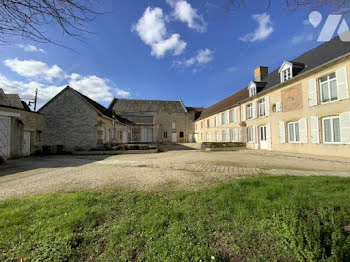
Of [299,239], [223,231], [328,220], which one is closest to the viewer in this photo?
[299,239]

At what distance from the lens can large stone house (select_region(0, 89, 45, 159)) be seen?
381 inches

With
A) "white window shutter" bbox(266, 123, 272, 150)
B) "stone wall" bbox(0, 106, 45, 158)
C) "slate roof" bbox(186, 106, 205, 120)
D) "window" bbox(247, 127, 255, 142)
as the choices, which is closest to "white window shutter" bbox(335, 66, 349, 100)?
"white window shutter" bbox(266, 123, 272, 150)

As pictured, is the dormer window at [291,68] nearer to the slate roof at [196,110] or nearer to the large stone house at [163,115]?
the large stone house at [163,115]

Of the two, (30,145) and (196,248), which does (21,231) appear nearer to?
(196,248)

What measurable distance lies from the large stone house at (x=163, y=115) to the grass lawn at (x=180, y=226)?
90.9ft

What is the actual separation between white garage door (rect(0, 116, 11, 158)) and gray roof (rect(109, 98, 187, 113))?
73.7 feet

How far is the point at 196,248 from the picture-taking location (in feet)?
6.08

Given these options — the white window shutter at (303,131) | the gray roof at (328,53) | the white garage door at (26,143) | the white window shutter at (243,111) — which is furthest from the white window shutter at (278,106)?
the white garage door at (26,143)

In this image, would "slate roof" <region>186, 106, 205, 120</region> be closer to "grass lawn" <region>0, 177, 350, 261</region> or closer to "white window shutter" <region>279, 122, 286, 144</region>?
"white window shutter" <region>279, 122, 286, 144</region>

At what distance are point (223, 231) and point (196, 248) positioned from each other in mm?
545

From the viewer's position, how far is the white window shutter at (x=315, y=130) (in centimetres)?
1000

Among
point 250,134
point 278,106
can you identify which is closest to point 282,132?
point 278,106

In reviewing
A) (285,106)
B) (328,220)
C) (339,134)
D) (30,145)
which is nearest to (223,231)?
(328,220)

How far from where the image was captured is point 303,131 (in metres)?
11.0
